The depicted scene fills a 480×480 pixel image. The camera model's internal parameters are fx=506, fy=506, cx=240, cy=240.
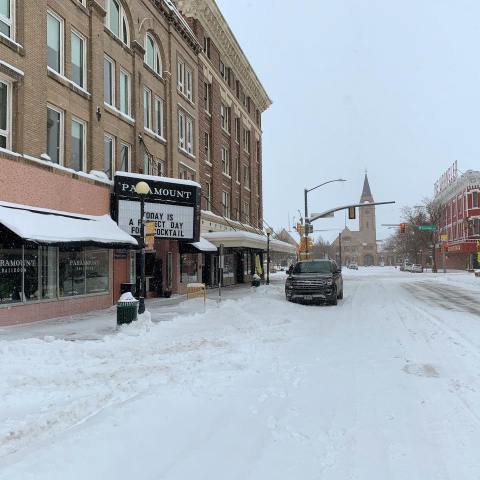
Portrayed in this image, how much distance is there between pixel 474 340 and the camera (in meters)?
10.7

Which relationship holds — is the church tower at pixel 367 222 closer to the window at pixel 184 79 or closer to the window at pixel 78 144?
the window at pixel 184 79

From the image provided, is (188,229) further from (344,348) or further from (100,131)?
(344,348)

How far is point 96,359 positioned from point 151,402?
9.32 ft

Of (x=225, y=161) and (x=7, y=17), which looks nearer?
(x=7, y=17)

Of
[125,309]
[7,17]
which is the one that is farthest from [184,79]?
[125,309]

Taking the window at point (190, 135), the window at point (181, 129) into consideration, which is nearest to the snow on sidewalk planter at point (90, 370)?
the window at point (181, 129)

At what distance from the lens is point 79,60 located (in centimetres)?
1750

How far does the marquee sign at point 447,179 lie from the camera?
7905 cm

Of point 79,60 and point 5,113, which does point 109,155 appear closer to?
point 79,60

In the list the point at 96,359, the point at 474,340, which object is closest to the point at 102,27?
the point at 96,359

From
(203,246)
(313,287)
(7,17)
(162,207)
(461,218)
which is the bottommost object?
(313,287)

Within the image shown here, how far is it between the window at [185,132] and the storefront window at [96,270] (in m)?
10.2

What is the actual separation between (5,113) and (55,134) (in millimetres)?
2322

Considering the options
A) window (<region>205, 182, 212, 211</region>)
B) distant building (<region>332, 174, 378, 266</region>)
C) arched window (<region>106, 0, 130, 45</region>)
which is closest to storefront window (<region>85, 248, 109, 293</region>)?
arched window (<region>106, 0, 130, 45</region>)
